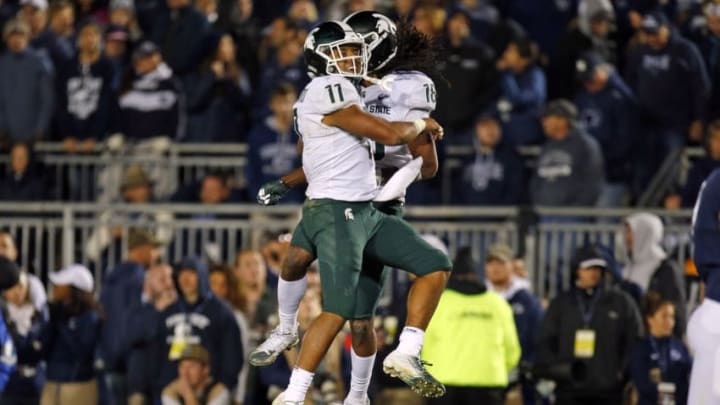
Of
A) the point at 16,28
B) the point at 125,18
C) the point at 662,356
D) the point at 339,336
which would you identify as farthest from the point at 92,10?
the point at 662,356

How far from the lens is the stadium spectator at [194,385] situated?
15.3 meters

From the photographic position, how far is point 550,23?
65.4 ft

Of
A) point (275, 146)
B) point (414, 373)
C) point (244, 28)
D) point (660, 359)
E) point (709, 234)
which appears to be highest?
point (244, 28)

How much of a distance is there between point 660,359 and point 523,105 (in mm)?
4312

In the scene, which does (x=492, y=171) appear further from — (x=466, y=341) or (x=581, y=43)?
(x=466, y=341)

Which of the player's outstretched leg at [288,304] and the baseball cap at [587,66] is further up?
the baseball cap at [587,66]

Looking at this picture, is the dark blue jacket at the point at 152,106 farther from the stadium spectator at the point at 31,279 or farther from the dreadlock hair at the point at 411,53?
the dreadlock hair at the point at 411,53

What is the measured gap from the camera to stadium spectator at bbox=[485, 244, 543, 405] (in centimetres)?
1558

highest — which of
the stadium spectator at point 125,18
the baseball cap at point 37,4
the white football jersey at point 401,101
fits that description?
the baseball cap at point 37,4

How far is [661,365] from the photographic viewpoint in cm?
1470

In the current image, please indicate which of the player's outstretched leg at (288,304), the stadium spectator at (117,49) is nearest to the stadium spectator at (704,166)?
the stadium spectator at (117,49)

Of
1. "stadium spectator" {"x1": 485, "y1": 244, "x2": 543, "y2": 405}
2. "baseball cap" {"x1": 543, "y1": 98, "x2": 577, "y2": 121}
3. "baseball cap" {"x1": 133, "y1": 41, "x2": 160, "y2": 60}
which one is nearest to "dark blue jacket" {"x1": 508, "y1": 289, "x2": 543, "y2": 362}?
"stadium spectator" {"x1": 485, "y1": 244, "x2": 543, "y2": 405}

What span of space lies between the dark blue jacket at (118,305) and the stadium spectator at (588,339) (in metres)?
3.31

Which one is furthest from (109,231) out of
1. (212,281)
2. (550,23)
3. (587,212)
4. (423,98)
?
(423,98)
